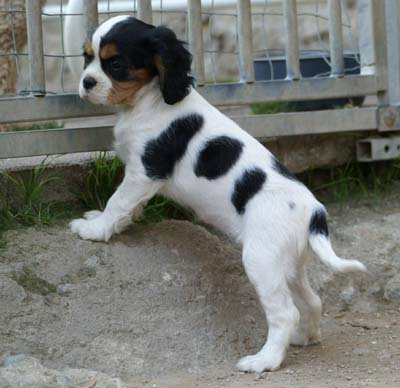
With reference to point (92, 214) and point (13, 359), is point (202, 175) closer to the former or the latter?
point (92, 214)

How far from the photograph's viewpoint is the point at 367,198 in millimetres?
6133

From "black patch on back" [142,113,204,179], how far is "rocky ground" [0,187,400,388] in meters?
0.51

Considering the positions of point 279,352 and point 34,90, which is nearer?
point 279,352

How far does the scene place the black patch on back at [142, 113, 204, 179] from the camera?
4555mm

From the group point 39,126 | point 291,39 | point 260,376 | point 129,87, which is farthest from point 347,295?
point 39,126

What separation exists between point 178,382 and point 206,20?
9847mm

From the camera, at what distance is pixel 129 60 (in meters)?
4.45

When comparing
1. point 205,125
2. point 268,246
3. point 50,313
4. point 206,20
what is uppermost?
point 206,20

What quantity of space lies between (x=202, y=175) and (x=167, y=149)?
0.23m

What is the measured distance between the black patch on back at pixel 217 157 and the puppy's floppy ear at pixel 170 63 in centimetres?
31

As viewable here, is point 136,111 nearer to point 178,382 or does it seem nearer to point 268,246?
point 268,246

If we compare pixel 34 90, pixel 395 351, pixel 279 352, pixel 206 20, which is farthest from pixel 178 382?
pixel 206 20

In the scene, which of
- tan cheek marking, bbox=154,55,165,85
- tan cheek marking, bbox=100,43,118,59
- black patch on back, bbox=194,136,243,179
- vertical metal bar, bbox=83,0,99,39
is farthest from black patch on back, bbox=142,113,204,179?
vertical metal bar, bbox=83,0,99,39

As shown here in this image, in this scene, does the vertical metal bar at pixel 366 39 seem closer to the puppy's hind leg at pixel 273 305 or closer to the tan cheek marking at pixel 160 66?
the tan cheek marking at pixel 160 66
